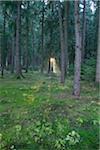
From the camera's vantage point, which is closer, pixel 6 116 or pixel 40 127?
pixel 40 127

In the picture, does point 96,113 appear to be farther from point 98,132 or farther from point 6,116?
point 6,116

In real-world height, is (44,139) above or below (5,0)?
Result: below

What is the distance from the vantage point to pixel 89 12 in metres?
45.5

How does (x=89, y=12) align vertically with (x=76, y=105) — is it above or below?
above

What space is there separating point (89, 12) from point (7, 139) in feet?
131

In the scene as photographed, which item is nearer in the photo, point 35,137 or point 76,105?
point 35,137

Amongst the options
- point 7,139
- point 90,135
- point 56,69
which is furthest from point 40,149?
point 56,69

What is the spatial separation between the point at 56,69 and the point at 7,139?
1523 inches

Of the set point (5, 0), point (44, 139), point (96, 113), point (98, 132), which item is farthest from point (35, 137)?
point (5, 0)

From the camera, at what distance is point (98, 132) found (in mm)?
7895

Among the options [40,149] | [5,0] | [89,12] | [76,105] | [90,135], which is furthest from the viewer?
[89,12]

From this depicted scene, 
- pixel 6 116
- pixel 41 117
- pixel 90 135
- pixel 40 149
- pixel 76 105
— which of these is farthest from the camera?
pixel 76 105

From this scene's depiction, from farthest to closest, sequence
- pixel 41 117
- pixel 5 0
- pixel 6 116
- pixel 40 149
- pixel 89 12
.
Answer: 1. pixel 89 12
2. pixel 5 0
3. pixel 6 116
4. pixel 41 117
5. pixel 40 149

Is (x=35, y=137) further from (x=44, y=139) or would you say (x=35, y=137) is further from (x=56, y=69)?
(x=56, y=69)
